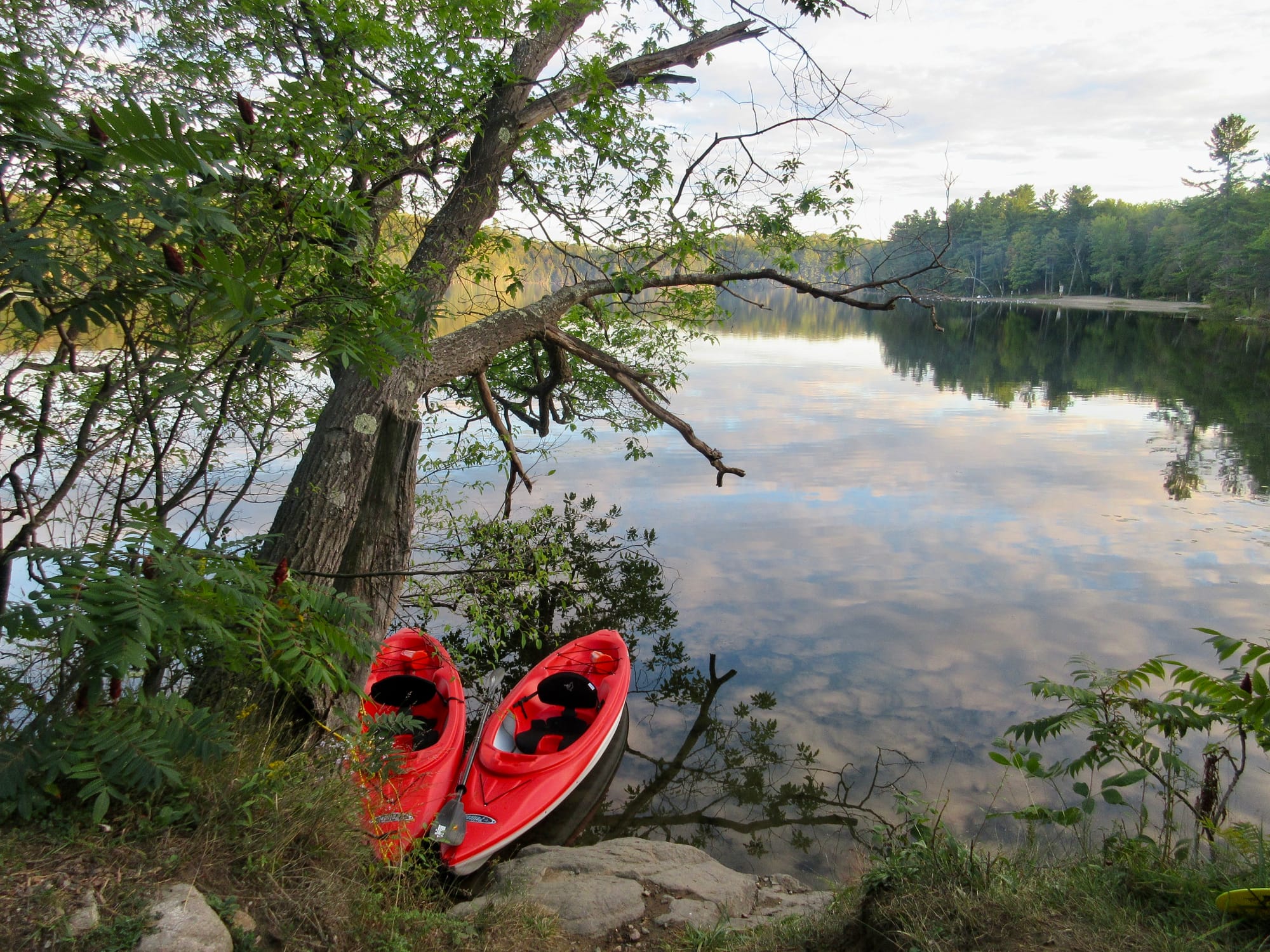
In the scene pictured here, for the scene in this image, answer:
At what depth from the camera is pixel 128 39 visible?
19.5 ft

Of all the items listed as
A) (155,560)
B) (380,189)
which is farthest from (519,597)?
(155,560)

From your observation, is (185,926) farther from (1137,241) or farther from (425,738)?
(1137,241)

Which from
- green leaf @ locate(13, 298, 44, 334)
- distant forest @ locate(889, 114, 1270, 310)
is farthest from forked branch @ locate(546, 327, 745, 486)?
distant forest @ locate(889, 114, 1270, 310)

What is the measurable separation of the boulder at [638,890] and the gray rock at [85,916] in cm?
196

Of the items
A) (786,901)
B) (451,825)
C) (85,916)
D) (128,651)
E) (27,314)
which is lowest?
(451,825)

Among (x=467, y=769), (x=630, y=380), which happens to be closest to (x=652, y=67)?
(x=630, y=380)

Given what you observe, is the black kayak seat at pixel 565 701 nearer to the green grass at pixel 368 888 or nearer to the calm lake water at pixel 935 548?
the calm lake water at pixel 935 548

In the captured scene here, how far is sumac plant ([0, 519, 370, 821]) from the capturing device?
2041 mm

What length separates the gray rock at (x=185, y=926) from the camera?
2154 mm

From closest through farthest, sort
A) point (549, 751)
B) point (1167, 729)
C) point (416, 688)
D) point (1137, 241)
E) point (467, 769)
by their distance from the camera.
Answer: point (1167, 729)
point (467, 769)
point (549, 751)
point (416, 688)
point (1137, 241)

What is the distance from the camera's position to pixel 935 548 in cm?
1190

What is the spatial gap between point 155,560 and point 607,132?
18.0 feet

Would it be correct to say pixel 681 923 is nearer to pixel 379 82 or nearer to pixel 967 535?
pixel 379 82

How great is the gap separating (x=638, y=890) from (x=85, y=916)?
2839 mm
